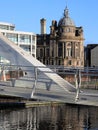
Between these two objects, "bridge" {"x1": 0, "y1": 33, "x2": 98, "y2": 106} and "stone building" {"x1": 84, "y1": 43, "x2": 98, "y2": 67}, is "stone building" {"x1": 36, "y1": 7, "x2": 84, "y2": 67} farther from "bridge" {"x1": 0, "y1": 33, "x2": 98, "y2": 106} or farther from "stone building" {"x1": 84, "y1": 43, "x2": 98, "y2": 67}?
"bridge" {"x1": 0, "y1": 33, "x2": 98, "y2": 106}

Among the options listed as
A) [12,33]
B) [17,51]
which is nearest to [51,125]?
[17,51]

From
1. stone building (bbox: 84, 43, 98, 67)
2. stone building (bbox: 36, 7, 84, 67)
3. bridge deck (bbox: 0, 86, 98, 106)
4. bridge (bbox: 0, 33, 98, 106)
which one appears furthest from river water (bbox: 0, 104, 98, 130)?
stone building (bbox: 84, 43, 98, 67)

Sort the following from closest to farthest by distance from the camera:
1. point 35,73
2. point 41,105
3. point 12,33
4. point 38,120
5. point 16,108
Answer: point 35,73 < point 38,120 < point 16,108 < point 41,105 < point 12,33

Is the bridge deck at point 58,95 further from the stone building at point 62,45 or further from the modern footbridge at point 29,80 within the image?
the stone building at point 62,45

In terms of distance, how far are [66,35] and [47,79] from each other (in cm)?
12667

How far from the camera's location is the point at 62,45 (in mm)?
155125

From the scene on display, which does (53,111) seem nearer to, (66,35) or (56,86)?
(56,86)

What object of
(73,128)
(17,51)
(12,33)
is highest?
(12,33)

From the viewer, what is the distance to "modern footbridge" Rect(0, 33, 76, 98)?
95.3 ft

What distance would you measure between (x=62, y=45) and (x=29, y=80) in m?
124

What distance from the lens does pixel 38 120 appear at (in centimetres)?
4456

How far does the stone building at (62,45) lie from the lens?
154000 millimetres

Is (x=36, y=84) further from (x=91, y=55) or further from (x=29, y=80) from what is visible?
(x=91, y=55)

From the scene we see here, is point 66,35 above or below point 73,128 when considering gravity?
above
